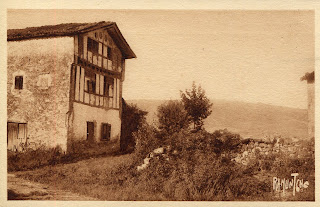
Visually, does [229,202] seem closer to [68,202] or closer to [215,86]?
[215,86]

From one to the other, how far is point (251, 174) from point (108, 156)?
3.32 metres

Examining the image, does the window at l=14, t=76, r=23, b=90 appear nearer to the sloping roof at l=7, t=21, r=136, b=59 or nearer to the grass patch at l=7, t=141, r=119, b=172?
the sloping roof at l=7, t=21, r=136, b=59

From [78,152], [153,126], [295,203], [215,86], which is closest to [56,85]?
[78,152]

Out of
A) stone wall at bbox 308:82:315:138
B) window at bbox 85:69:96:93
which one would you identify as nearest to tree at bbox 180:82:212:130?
window at bbox 85:69:96:93

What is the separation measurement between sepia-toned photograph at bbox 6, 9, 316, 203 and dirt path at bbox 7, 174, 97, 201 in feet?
0.99

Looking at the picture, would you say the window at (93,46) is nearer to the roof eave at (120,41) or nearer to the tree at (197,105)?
the roof eave at (120,41)

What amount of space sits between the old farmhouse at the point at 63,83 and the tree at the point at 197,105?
1.60 m

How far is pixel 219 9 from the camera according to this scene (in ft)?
25.0

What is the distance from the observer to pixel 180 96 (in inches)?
303

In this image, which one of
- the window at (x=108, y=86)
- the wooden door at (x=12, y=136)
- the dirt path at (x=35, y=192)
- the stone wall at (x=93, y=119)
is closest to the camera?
the dirt path at (x=35, y=192)

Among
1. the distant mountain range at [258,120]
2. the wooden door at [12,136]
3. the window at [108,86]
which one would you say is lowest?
the wooden door at [12,136]

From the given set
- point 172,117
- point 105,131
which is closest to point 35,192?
point 105,131

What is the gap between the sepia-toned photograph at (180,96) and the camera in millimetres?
7484

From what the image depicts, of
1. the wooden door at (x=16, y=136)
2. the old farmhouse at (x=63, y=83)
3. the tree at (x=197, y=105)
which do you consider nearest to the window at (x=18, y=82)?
the old farmhouse at (x=63, y=83)
